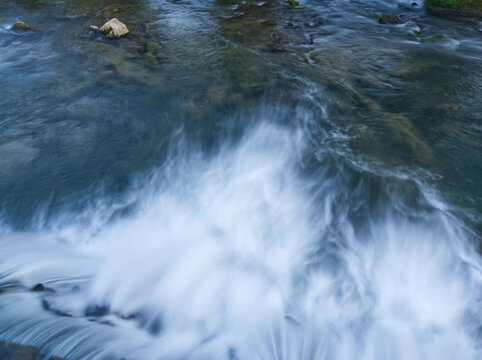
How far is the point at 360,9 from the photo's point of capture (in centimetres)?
1225

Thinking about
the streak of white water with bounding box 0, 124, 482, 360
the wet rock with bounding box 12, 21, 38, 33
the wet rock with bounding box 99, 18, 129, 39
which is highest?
the wet rock with bounding box 99, 18, 129, 39

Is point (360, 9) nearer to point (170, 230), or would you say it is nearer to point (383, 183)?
point (383, 183)

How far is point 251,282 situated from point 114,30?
890 centimetres

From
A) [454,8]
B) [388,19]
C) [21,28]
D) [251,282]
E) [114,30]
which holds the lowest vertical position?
[251,282]

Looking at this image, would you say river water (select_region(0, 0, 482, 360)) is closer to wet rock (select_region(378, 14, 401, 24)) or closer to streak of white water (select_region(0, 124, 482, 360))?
streak of white water (select_region(0, 124, 482, 360))

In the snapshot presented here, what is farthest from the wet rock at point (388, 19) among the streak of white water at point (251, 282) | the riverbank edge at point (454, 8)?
the streak of white water at point (251, 282)

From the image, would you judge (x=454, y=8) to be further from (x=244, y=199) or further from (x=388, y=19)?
(x=244, y=199)

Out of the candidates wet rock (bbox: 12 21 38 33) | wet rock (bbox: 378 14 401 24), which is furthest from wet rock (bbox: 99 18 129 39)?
wet rock (bbox: 378 14 401 24)

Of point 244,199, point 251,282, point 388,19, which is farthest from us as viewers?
point 388,19

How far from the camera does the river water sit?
389cm

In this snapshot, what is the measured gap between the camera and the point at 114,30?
10.1 metres

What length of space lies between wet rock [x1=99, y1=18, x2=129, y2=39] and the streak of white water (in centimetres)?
657

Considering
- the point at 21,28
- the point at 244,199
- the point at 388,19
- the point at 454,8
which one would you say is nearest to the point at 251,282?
the point at 244,199

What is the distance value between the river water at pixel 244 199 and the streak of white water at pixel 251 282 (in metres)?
0.02
